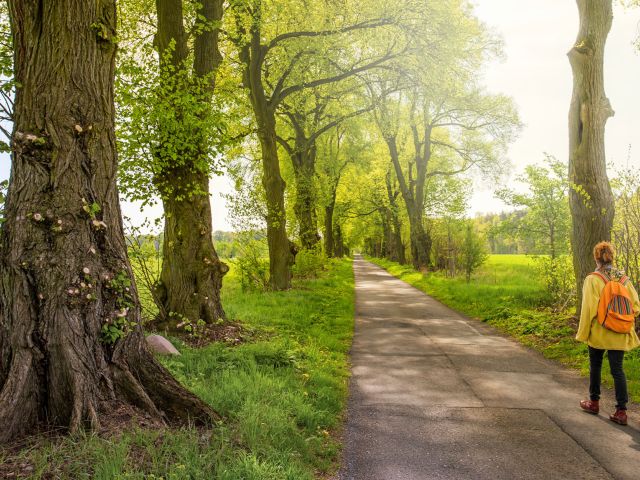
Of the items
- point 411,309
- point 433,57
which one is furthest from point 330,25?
point 411,309

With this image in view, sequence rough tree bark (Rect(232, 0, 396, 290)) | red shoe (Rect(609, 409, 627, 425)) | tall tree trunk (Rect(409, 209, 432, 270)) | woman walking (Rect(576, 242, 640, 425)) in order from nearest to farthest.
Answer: red shoe (Rect(609, 409, 627, 425))
woman walking (Rect(576, 242, 640, 425))
rough tree bark (Rect(232, 0, 396, 290))
tall tree trunk (Rect(409, 209, 432, 270))

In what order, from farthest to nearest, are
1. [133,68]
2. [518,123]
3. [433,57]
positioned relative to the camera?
[518,123] < [433,57] < [133,68]

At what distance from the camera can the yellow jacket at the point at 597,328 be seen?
18.3 ft

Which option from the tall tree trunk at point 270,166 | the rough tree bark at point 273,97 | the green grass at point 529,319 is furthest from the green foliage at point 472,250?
the tall tree trunk at point 270,166

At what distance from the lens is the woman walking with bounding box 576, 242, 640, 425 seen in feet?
18.3

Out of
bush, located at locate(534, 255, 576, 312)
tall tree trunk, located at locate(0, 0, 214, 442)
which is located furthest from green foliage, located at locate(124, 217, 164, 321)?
bush, located at locate(534, 255, 576, 312)

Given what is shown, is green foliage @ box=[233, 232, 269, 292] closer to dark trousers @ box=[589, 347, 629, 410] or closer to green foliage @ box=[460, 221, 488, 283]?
green foliage @ box=[460, 221, 488, 283]

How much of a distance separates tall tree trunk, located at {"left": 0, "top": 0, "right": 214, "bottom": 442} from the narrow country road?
1.94 m

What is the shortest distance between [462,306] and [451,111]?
15.1 meters

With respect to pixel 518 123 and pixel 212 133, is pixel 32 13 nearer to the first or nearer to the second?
pixel 212 133

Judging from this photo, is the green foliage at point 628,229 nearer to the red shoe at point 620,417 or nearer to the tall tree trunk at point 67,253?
the red shoe at point 620,417

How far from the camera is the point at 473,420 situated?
5344 mm

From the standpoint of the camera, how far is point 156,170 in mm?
8141

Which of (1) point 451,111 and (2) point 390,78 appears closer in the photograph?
(2) point 390,78
